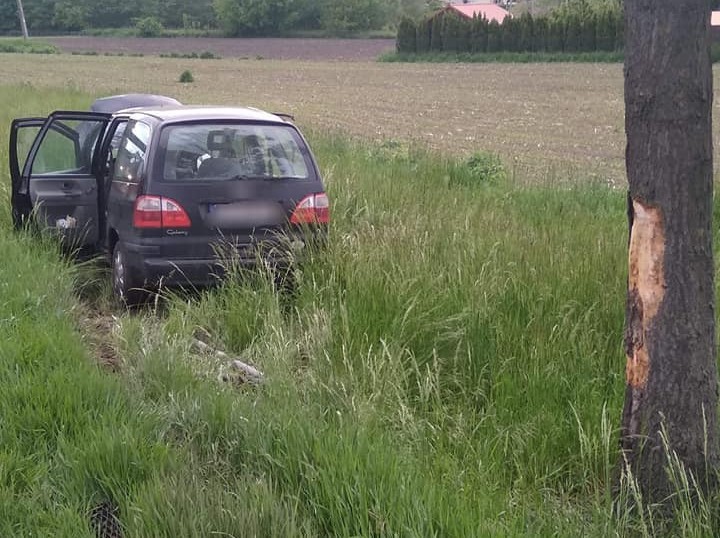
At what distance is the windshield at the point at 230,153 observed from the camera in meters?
6.95

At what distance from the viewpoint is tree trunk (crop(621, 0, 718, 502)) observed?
3.23m

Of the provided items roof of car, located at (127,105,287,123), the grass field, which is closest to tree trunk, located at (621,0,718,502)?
the grass field

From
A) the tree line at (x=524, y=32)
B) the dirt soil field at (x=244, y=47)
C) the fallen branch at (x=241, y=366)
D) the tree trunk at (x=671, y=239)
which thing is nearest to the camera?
the tree trunk at (x=671, y=239)

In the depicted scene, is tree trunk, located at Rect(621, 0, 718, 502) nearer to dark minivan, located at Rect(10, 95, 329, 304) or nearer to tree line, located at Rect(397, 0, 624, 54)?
dark minivan, located at Rect(10, 95, 329, 304)

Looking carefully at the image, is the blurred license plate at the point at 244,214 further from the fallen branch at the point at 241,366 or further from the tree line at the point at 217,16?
the tree line at the point at 217,16

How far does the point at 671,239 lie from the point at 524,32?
68.8m

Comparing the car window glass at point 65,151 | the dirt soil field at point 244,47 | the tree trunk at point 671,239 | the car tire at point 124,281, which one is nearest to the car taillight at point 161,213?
the car tire at point 124,281

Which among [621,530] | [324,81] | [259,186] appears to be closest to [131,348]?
[259,186]

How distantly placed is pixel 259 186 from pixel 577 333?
2972 millimetres

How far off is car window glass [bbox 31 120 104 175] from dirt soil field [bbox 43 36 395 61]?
7287 centimetres

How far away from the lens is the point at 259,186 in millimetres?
6984

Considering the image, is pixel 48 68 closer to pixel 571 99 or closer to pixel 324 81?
pixel 324 81

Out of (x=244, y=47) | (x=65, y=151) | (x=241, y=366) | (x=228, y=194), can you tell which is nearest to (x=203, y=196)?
(x=228, y=194)

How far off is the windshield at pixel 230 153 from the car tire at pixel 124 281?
750mm
